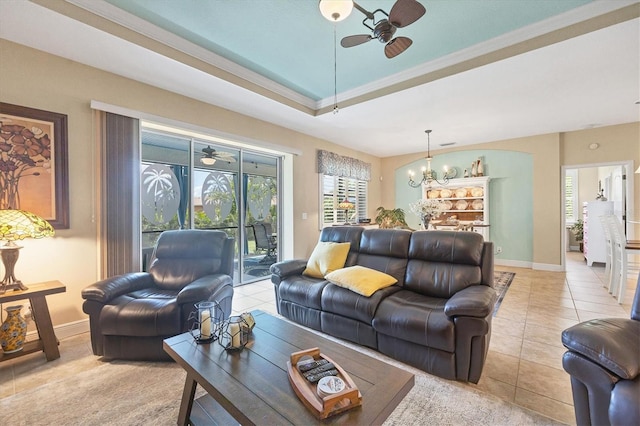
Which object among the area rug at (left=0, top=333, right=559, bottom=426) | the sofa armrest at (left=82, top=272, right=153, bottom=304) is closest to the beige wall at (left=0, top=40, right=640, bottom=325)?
the sofa armrest at (left=82, top=272, right=153, bottom=304)

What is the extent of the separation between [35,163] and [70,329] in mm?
1653

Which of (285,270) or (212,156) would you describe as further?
(212,156)

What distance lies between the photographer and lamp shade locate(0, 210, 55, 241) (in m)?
2.10

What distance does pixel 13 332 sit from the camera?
7.38 ft

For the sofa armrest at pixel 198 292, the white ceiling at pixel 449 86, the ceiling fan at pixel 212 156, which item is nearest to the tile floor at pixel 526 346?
the sofa armrest at pixel 198 292

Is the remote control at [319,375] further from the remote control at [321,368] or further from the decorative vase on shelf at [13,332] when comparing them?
the decorative vase on shelf at [13,332]

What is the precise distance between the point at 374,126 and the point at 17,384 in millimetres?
5164

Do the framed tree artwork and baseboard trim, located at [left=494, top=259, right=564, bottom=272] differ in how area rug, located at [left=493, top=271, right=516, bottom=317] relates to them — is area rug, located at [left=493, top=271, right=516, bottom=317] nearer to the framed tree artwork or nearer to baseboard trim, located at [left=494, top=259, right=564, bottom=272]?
baseboard trim, located at [left=494, top=259, right=564, bottom=272]

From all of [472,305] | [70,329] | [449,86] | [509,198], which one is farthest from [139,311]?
[509,198]

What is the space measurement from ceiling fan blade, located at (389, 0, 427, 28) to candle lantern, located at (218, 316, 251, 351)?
7.58ft

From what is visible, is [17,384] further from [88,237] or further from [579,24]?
[579,24]

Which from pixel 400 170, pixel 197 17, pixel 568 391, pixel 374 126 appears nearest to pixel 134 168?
pixel 197 17

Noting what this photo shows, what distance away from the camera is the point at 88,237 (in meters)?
2.91

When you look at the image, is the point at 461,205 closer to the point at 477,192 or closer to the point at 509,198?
the point at 477,192
